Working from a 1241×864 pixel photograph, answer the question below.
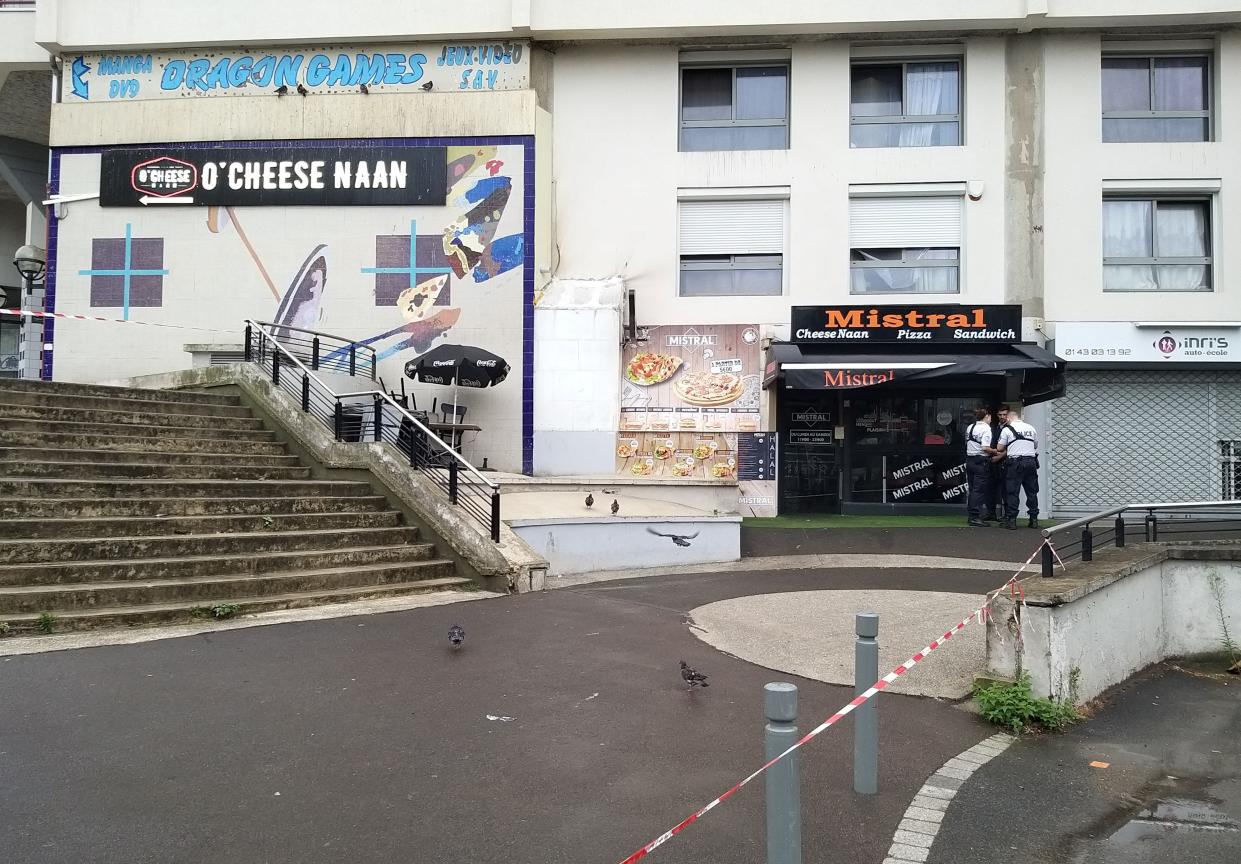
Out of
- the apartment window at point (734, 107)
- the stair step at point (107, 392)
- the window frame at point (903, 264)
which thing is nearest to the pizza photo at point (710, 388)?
the window frame at point (903, 264)

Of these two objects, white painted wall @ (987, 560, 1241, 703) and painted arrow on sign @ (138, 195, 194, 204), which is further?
painted arrow on sign @ (138, 195, 194, 204)

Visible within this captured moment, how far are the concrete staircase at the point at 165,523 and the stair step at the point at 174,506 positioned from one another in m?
0.01

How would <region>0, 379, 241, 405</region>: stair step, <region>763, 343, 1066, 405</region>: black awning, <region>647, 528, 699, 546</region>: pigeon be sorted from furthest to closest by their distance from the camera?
1. <region>763, 343, 1066, 405</region>: black awning
2. <region>647, 528, 699, 546</region>: pigeon
3. <region>0, 379, 241, 405</region>: stair step

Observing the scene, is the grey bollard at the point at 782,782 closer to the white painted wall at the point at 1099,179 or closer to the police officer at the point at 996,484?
the police officer at the point at 996,484

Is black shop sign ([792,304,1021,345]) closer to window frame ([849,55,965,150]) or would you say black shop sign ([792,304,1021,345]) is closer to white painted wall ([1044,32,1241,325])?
white painted wall ([1044,32,1241,325])

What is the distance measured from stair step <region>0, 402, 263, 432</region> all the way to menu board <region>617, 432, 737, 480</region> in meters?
6.51

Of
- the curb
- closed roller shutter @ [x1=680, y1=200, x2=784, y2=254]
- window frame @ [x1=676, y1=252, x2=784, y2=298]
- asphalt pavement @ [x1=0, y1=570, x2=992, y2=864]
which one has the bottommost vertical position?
the curb

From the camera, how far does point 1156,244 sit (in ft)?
51.0

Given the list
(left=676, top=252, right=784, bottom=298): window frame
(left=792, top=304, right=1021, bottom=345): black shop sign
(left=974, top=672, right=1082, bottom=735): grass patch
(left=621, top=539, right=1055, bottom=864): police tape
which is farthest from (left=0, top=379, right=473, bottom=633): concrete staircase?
(left=792, top=304, right=1021, bottom=345): black shop sign

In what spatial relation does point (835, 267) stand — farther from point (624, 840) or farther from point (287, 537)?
point (624, 840)

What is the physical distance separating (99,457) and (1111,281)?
1694 centimetres

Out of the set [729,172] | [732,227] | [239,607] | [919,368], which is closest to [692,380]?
[732,227]

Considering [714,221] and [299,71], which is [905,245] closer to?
[714,221]

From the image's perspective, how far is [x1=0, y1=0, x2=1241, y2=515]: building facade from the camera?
1515cm
